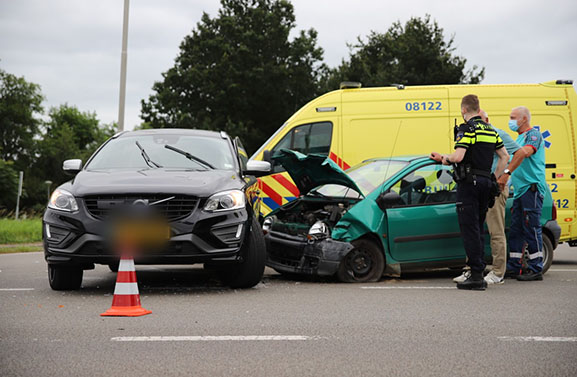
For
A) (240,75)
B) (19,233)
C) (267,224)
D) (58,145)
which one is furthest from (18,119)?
(267,224)

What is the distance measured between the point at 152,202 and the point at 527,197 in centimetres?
436

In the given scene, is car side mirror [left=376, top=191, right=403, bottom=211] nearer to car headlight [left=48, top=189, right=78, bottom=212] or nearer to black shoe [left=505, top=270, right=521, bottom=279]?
black shoe [left=505, top=270, right=521, bottom=279]

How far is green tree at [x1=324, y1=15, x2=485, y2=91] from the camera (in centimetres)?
3262

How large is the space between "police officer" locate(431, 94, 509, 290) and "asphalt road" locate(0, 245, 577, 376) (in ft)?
1.01

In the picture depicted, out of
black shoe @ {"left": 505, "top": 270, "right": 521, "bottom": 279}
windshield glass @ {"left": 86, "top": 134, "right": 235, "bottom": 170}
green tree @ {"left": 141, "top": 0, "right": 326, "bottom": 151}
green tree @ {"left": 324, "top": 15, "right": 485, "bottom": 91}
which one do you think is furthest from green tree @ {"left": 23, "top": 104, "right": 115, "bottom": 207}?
black shoe @ {"left": 505, "top": 270, "right": 521, "bottom": 279}

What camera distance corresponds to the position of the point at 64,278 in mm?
6980

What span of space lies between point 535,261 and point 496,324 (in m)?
3.20

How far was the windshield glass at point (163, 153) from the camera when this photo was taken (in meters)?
7.66

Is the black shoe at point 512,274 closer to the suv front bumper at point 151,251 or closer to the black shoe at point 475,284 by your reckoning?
the black shoe at point 475,284

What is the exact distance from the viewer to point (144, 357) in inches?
164

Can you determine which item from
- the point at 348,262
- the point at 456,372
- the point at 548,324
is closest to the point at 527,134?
the point at 348,262

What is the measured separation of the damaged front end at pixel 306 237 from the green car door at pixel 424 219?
1.94 feet

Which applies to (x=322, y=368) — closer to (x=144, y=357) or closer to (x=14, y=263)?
(x=144, y=357)

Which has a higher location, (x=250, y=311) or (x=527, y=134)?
(x=527, y=134)
